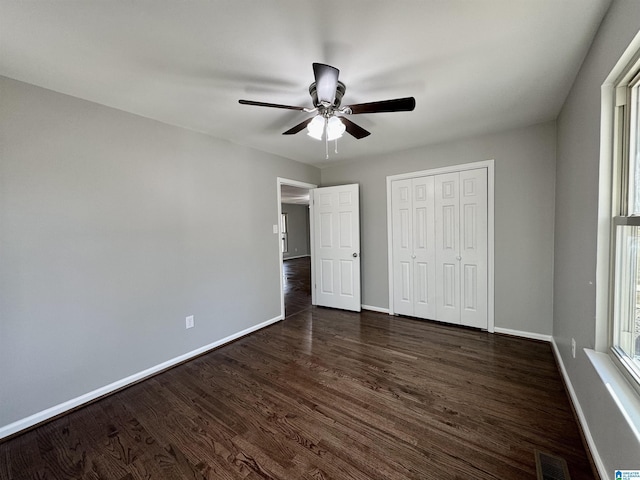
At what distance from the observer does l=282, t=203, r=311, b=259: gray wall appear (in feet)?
33.9

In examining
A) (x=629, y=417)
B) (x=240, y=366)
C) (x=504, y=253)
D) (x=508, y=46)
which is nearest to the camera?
(x=629, y=417)

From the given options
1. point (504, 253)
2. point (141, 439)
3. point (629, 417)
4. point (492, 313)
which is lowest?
point (141, 439)

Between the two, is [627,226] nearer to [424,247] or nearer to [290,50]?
[290,50]

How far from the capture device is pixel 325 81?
58.2 inches

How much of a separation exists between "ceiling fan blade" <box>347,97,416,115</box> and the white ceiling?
0.29 meters

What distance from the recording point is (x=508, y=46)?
154cm

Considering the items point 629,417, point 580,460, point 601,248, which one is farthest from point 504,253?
point 629,417

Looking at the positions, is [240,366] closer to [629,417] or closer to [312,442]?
[312,442]

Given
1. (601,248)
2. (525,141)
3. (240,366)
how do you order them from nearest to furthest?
(601,248), (240,366), (525,141)

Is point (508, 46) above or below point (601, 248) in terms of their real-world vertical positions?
above

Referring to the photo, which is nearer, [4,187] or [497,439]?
[497,439]

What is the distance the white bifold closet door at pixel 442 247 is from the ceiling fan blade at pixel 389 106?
78.5 inches

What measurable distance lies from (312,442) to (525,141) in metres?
3.49

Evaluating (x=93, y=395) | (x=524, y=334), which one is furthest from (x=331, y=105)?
(x=524, y=334)
